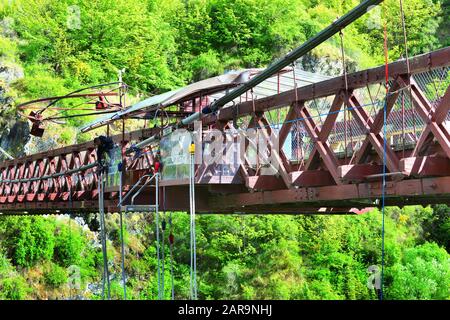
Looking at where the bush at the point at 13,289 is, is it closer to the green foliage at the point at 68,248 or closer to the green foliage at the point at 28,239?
the green foliage at the point at 28,239

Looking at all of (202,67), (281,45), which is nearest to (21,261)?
(202,67)

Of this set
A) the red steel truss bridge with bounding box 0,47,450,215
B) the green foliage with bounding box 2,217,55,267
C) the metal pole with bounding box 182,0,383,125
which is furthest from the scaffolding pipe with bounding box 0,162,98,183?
the green foliage with bounding box 2,217,55,267

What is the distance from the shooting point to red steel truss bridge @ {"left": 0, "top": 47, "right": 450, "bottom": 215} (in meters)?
8.10

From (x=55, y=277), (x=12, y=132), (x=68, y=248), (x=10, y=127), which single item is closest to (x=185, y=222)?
(x=68, y=248)

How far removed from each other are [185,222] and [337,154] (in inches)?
783

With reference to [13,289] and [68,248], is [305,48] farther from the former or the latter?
[68,248]

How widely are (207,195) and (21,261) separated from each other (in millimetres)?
15476

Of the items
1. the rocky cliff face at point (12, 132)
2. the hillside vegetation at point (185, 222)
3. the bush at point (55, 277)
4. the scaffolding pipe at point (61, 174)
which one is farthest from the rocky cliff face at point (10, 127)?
the scaffolding pipe at point (61, 174)

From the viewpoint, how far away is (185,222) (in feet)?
100

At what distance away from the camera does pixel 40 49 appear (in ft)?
121

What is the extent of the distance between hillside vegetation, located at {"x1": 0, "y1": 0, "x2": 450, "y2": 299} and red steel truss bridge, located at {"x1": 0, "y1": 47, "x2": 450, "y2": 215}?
266 inches

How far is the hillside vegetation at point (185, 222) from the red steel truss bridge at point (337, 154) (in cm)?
676

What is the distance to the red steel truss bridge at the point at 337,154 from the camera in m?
8.10
